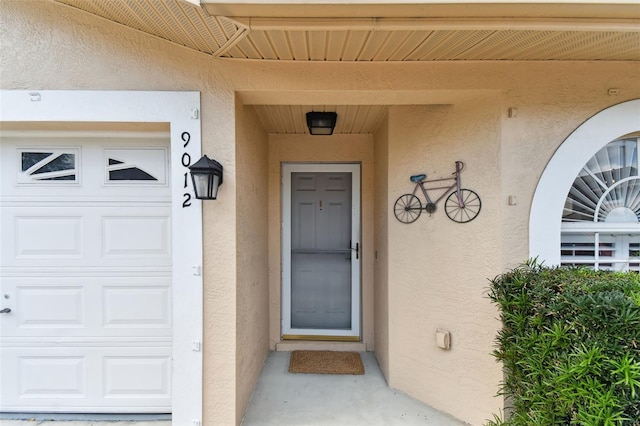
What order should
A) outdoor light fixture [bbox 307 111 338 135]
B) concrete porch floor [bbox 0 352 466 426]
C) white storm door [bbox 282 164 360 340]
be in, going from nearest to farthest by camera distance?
concrete porch floor [bbox 0 352 466 426] → outdoor light fixture [bbox 307 111 338 135] → white storm door [bbox 282 164 360 340]

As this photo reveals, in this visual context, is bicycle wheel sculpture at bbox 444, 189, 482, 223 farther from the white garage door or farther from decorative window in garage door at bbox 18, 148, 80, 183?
decorative window in garage door at bbox 18, 148, 80, 183

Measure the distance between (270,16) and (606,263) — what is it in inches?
136

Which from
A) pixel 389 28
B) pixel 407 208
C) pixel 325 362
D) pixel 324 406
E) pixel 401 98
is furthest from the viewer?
pixel 325 362

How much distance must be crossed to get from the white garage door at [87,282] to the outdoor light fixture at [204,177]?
58cm

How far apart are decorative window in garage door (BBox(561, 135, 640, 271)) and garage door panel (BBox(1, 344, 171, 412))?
3893mm

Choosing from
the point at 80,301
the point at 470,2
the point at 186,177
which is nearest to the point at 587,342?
the point at 470,2

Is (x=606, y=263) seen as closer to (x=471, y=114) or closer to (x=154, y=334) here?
(x=471, y=114)

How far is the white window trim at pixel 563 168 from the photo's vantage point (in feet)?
7.38

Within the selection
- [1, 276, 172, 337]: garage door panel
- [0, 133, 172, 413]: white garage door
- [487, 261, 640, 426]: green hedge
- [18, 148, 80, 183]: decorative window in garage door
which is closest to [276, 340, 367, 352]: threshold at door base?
[0, 133, 172, 413]: white garage door

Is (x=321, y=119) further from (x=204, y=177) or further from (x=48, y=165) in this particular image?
(x=48, y=165)

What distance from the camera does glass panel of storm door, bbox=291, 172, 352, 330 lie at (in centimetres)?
388

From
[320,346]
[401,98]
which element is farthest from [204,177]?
[320,346]

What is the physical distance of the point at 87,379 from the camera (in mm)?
2496

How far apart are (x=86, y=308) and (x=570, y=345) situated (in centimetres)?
374
